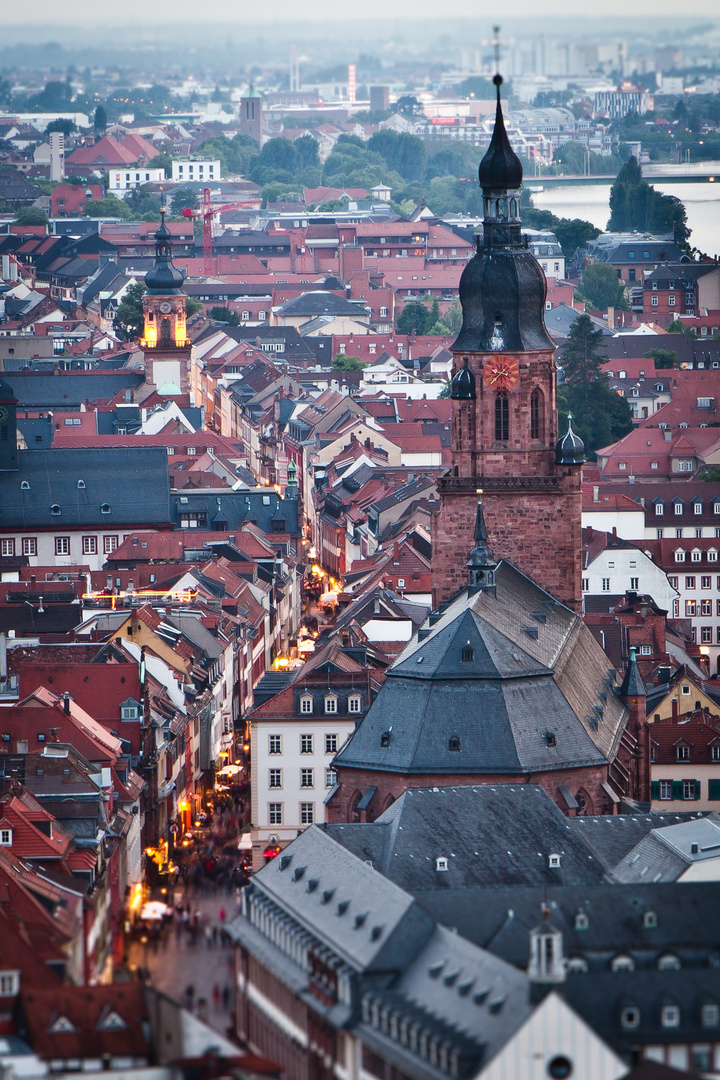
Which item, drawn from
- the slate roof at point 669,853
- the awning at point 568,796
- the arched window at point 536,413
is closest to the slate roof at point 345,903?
the slate roof at point 669,853

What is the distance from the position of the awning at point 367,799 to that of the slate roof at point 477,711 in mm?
792

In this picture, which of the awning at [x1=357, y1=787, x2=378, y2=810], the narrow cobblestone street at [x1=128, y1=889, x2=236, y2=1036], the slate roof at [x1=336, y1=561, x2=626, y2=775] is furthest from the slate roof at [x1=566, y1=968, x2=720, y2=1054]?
the awning at [x1=357, y1=787, x2=378, y2=810]

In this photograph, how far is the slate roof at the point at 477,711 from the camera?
112 meters

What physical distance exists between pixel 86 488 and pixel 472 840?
298ft

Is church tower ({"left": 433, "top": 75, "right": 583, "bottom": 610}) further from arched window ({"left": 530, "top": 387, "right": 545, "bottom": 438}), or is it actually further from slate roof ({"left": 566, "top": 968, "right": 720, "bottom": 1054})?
slate roof ({"left": 566, "top": 968, "right": 720, "bottom": 1054})

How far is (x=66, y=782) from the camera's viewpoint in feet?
382

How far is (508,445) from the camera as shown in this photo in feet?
441

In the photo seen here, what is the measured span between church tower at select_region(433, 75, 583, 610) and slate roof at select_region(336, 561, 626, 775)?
49.4 ft

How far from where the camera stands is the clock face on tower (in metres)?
134

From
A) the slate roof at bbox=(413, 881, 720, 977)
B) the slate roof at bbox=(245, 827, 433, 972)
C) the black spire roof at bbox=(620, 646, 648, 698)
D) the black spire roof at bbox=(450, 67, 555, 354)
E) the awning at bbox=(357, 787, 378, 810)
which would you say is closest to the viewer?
the slate roof at bbox=(245, 827, 433, 972)

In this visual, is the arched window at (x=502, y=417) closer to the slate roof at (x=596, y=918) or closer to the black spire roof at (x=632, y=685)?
the black spire roof at (x=632, y=685)

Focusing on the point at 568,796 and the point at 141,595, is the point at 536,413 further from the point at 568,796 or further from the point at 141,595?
the point at 141,595

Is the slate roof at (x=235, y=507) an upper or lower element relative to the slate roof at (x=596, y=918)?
lower

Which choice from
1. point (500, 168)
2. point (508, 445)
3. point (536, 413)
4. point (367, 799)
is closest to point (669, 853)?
point (367, 799)
